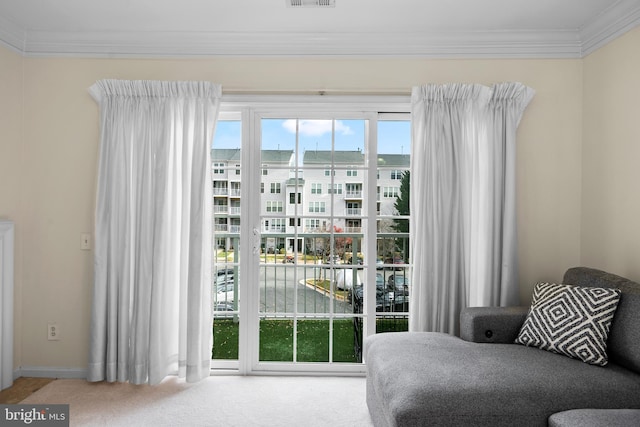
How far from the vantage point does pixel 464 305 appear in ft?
9.59

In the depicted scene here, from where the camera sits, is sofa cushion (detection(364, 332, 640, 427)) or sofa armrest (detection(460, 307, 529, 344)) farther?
sofa armrest (detection(460, 307, 529, 344))

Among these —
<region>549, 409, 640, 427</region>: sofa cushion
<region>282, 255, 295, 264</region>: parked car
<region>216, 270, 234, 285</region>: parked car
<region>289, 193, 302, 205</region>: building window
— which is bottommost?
<region>549, 409, 640, 427</region>: sofa cushion

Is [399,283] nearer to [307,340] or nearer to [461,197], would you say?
[307,340]

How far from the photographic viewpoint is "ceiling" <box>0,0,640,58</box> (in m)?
2.63

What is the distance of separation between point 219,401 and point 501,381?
5.93 ft

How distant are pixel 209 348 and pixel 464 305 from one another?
193 centimetres

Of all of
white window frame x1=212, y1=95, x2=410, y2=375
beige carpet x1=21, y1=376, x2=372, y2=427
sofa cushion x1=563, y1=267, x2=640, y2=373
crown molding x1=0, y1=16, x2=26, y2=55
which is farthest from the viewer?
white window frame x1=212, y1=95, x2=410, y2=375

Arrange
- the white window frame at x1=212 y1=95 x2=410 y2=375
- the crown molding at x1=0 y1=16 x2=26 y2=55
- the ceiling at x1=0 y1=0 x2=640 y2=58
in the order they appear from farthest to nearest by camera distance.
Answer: the white window frame at x1=212 y1=95 x2=410 y2=375
the crown molding at x1=0 y1=16 x2=26 y2=55
the ceiling at x1=0 y1=0 x2=640 y2=58

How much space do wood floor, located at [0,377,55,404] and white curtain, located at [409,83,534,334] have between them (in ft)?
9.17

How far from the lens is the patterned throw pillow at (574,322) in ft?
7.04

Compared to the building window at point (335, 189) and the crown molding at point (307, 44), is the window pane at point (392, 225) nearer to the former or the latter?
the building window at point (335, 189)

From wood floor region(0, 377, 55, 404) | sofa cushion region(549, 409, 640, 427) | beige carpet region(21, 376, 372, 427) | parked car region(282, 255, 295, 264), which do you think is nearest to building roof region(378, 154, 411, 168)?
parked car region(282, 255, 295, 264)

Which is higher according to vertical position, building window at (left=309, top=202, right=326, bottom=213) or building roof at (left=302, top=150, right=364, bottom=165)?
building roof at (left=302, top=150, right=364, bottom=165)

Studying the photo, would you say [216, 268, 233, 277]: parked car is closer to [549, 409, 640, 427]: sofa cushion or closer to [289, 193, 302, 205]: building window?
[289, 193, 302, 205]: building window
